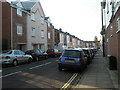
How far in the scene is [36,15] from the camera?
29.9 metres

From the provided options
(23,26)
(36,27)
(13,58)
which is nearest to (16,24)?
(23,26)

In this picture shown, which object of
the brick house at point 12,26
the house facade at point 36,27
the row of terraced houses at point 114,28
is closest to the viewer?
the row of terraced houses at point 114,28

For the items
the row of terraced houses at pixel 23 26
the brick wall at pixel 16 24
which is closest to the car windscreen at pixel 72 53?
the row of terraced houses at pixel 23 26

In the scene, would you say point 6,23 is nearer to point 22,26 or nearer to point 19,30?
point 19,30

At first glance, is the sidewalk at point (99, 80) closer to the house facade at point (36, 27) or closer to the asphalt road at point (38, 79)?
Result: the asphalt road at point (38, 79)

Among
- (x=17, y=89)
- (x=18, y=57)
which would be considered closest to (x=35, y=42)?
(x=18, y=57)

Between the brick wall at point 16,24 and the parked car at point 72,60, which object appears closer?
the parked car at point 72,60

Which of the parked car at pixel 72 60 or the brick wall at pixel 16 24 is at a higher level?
the brick wall at pixel 16 24

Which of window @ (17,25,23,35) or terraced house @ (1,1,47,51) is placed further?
window @ (17,25,23,35)

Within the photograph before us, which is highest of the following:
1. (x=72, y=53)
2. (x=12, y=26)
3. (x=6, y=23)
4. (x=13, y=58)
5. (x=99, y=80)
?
(x=6, y=23)

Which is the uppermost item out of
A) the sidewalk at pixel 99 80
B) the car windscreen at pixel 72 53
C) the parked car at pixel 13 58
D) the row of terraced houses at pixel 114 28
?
the row of terraced houses at pixel 114 28

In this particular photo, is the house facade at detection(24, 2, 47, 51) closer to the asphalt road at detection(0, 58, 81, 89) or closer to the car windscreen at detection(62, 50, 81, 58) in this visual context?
the car windscreen at detection(62, 50, 81, 58)

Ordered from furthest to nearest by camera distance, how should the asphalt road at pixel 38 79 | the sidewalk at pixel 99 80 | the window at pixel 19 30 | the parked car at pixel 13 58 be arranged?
the window at pixel 19 30
the parked car at pixel 13 58
the asphalt road at pixel 38 79
the sidewalk at pixel 99 80

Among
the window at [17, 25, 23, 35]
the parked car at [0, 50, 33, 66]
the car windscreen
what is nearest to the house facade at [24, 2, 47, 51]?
the window at [17, 25, 23, 35]
